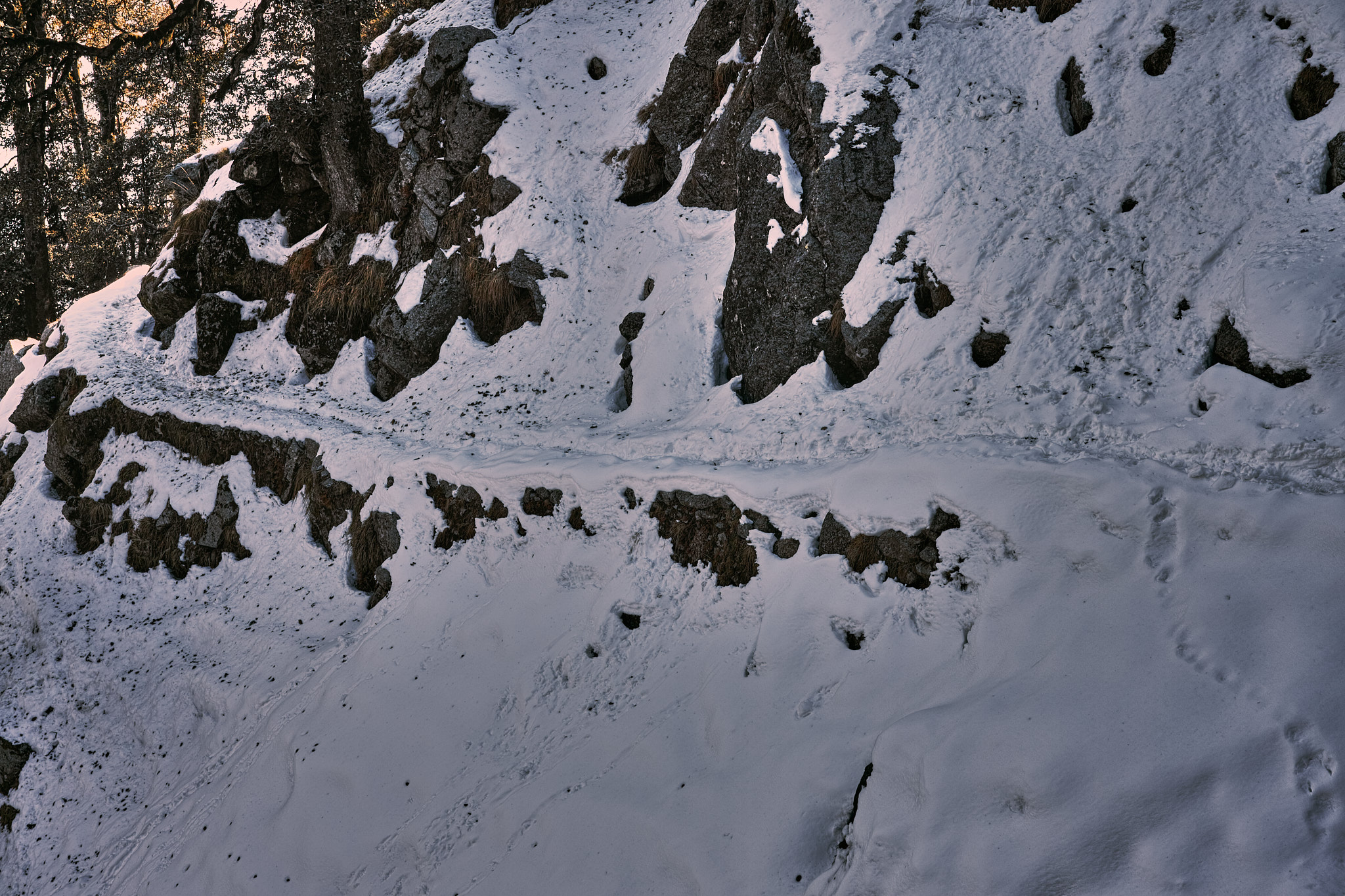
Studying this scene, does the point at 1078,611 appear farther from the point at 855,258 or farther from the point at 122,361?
the point at 122,361

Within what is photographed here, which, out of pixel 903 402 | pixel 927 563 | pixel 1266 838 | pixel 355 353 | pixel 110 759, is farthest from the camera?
pixel 355 353

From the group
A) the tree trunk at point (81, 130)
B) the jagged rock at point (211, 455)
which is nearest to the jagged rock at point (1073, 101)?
the jagged rock at point (211, 455)

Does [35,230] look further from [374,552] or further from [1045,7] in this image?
[1045,7]

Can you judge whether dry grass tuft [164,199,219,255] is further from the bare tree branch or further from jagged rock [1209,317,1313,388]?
jagged rock [1209,317,1313,388]

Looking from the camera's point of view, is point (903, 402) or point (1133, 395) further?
point (903, 402)

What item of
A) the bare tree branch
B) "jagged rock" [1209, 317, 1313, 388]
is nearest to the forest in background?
the bare tree branch

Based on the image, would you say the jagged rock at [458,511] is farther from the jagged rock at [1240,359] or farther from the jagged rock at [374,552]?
the jagged rock at [1240,359]

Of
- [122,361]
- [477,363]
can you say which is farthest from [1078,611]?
[122,361]

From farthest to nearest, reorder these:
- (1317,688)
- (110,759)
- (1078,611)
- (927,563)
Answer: (110,759) < (927,563) < (1078,611) < (1317,688)
